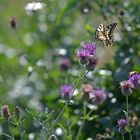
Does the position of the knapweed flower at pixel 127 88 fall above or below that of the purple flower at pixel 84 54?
below

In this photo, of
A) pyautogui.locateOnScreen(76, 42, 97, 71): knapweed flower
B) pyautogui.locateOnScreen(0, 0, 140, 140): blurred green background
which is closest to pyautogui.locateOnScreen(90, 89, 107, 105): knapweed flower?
pyautogui.locateOnScreen(0, 0, 140, 140): blurred green background

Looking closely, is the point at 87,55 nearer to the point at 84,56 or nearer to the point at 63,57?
the point at 84,56

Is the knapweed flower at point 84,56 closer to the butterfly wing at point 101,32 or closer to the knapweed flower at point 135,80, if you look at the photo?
the butterfly wing at point 101,32

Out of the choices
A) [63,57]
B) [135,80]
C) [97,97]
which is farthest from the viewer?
[63,57]

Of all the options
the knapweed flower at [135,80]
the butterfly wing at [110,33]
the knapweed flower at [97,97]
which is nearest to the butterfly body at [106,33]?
the butterfly wing at [110,33]

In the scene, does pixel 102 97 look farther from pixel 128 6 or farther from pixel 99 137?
pixel 128 6

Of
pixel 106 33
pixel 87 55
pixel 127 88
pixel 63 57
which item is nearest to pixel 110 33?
pixel 106 33

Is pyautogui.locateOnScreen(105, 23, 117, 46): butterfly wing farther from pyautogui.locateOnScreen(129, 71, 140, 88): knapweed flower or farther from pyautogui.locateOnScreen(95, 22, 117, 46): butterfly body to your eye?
pyautogui.locateOnScreen(129, 71, 140, 88): knapweed flower
